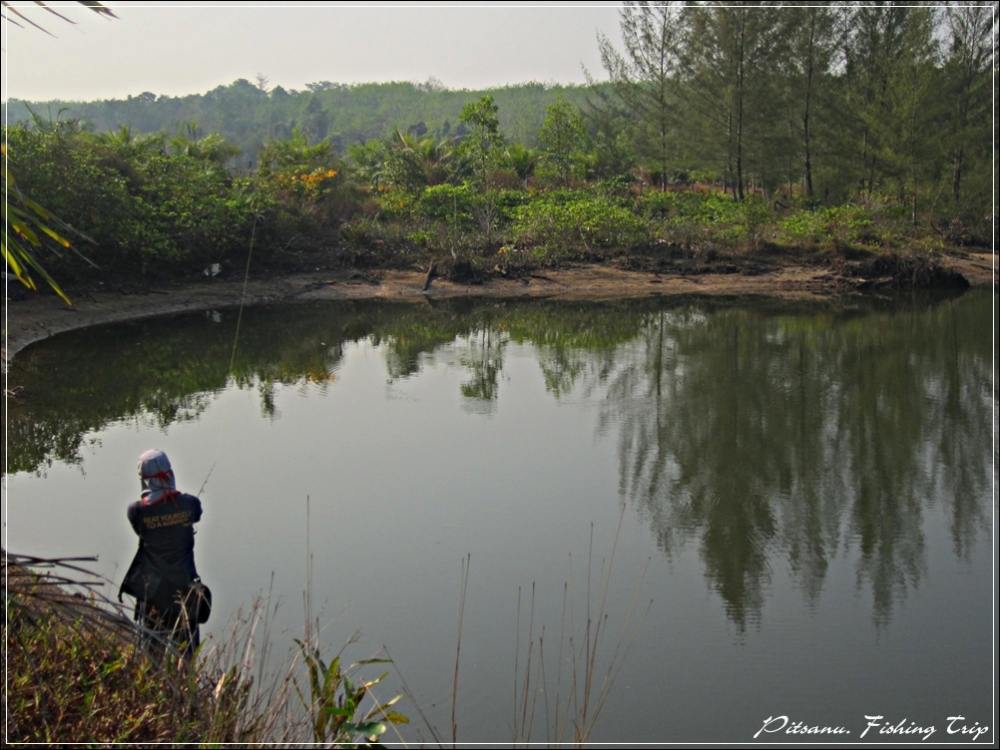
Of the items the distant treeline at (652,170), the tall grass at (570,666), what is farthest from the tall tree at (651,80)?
the tall grass at (570,666)

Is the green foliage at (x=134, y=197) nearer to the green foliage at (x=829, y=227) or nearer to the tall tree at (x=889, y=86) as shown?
the green foliage at (x=829, y=227)

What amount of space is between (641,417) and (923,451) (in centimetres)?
299

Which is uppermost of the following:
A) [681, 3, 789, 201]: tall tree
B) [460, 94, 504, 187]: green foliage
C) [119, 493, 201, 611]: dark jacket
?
[681, 3, 789, 201]: tall tree

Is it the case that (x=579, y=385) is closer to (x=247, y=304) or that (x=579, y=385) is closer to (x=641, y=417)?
(x=641, y=417)

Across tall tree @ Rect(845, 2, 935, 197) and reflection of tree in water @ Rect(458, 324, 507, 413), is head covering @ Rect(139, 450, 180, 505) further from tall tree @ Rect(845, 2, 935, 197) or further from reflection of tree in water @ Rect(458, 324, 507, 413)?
tall tree @ Rect(845, 2, 935, 197)

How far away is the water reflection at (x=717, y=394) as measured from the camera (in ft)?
28.1

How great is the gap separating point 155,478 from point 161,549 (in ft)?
1.13

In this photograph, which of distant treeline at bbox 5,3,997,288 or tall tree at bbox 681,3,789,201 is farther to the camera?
tall tree at bbox 681,3,789,201

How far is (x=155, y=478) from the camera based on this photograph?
17.6 feet

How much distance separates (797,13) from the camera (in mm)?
30109

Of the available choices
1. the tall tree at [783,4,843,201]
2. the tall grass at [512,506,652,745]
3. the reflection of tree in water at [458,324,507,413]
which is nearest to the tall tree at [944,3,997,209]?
the tall tree at [783,4,843,201]

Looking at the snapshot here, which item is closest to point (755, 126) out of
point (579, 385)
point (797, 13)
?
point (797, 13)

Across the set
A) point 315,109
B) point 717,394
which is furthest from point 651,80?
point 315,109

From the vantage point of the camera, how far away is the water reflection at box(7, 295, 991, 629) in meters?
8.56
